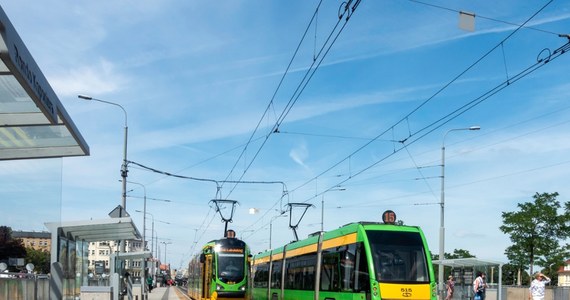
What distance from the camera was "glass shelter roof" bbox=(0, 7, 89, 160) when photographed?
207 inches

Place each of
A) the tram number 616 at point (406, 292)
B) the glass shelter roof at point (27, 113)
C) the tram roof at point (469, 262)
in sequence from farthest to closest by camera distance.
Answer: the tram roof at point (469, 262)
the tram number 616 at point (406, 292)
the glass shelter roof at point (27, 113)

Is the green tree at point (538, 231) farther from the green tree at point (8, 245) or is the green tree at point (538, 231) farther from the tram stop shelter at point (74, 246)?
the green tree at point (8, 245)

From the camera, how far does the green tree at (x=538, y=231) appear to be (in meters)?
45.0

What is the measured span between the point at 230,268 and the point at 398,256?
12.1m

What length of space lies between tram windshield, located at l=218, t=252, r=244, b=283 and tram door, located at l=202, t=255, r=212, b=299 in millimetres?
662

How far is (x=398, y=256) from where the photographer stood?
15570 millimetres

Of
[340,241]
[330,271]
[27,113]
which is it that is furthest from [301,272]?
[27,113]

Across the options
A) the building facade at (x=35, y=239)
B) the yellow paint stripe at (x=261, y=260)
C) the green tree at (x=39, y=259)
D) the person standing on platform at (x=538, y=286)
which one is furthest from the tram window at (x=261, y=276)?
the building facade at (x=35, y=239)

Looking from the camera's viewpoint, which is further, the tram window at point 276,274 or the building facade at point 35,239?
the tram window at point 276,274

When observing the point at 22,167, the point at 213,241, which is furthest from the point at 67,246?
the point at 213,241

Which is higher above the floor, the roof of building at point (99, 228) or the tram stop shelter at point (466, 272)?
the roof of building at point (99, 228)

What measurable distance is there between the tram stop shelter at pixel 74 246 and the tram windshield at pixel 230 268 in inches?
250

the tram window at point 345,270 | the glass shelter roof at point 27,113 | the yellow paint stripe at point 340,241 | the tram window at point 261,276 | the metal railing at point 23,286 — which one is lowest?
the tram window at point 261,276

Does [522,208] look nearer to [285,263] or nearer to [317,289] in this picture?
[285,263]
